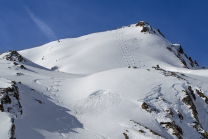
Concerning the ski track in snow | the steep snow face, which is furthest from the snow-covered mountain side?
the steep snow face

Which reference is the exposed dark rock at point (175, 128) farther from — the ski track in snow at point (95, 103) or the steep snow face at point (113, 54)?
the steep snow face at point (113, 54)

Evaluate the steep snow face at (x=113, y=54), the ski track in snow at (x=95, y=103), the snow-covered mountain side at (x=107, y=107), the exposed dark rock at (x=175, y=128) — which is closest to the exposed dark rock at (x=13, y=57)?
the snow-covered mountain side at (x=107, y=107)

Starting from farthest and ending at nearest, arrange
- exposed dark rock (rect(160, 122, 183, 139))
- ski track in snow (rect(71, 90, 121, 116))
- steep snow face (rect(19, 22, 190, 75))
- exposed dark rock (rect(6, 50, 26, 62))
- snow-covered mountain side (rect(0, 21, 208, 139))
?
steep snow face (rect(19, 22, 190, 75)), exposed dark rock (rect(6, 50, 26, 62)), ski track in snow (rect(71, 90, 121, 116)), exposed dark rock (rect(160, 122, 183, 139)), snow-covered mountain side (rect(0, 21, 208, 139))

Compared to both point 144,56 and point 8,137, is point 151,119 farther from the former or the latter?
point 144,56

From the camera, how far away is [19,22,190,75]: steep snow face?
25.6m

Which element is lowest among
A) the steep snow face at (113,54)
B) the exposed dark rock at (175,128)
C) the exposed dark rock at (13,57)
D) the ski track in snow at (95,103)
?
the exposed dark rock at (175,128)

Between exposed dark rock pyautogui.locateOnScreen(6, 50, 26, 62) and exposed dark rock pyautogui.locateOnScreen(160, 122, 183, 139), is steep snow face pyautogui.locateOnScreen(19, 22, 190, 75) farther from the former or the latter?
exposed dark rock pyautogui.locateOnScreen(160, 122, 183, 139)

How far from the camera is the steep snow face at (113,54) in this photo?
2556cm

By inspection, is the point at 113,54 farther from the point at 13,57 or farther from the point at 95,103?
the point at 95,103

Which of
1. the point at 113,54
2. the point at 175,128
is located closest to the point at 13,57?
the point at 113,54

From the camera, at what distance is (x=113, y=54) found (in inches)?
1120

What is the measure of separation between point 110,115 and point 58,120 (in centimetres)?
263

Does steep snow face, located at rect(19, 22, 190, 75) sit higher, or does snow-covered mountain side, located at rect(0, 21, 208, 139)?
steep snow face, located at rect(19, 22, 190, 75)

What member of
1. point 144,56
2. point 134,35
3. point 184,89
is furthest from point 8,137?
point 134,35
